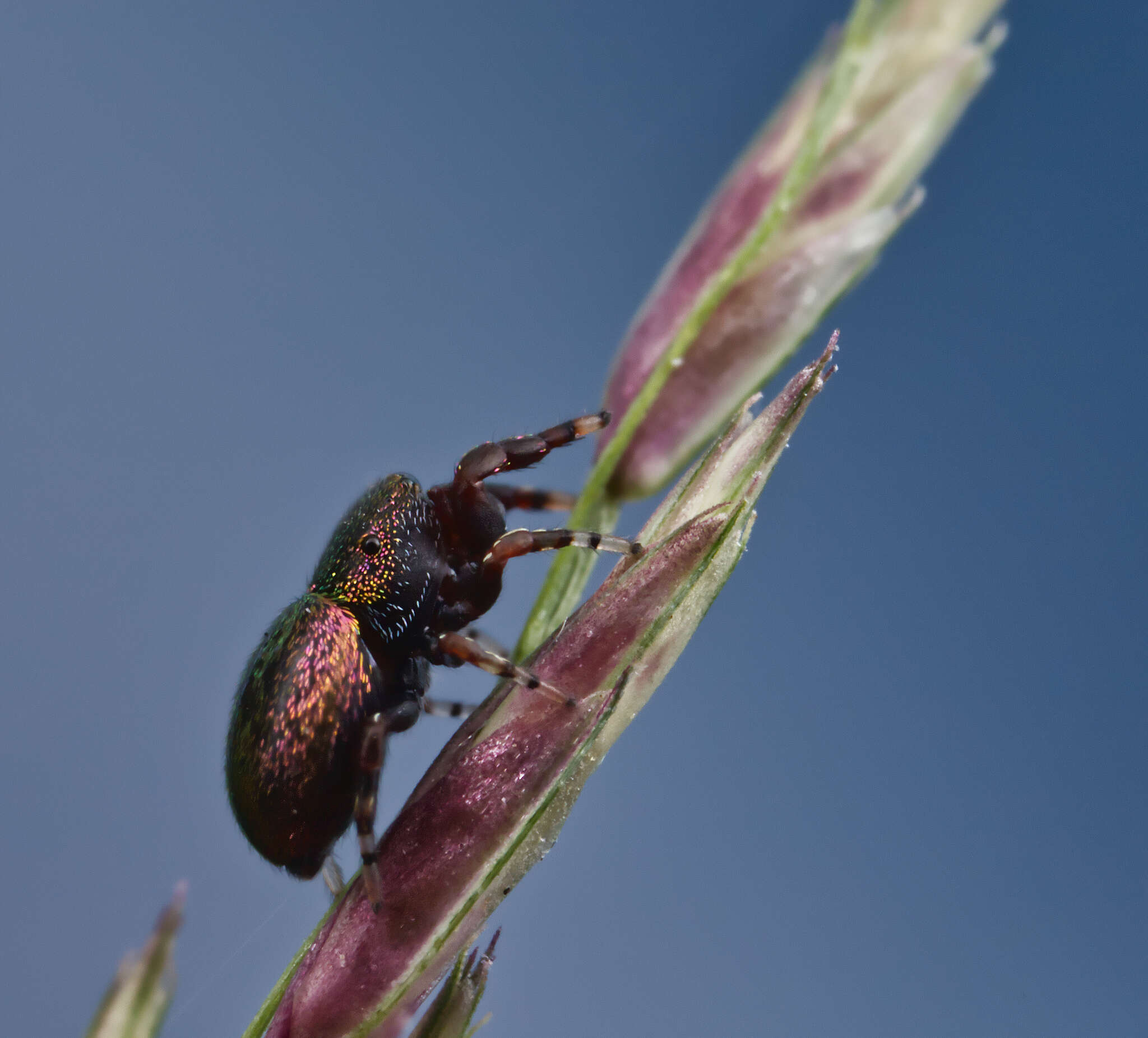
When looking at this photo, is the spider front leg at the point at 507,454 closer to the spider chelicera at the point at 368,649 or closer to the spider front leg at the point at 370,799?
the spider chelicera at the point at 368,649

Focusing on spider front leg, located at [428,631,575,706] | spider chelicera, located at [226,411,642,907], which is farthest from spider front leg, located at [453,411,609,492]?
spider front leg, located at [428,631,575,706]

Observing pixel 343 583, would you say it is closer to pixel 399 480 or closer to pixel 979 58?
pixel 399 480

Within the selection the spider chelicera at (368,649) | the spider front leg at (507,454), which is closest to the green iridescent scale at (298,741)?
the spider chelicera at (368,649)

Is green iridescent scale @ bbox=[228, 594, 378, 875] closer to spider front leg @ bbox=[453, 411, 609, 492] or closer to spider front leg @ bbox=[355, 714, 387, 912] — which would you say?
spider front leg @ bbox=[355, 714, 387, 912]

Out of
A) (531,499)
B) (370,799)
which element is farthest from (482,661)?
(531,499)

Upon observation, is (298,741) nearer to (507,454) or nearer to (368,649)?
(368,649)

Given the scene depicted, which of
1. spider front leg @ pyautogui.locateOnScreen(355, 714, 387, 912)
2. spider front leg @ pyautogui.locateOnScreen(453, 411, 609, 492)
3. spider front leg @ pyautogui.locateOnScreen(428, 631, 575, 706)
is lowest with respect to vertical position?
spider front leg @ pyautogui.locateOnScreen(355, 714, 387, 912)

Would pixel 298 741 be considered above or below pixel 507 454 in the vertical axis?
below
